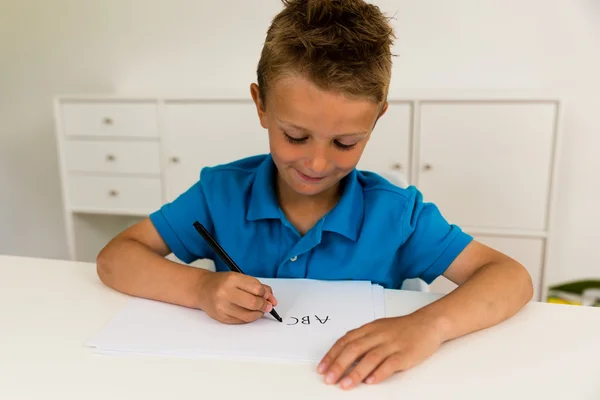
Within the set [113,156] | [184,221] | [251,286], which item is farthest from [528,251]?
[113,156]

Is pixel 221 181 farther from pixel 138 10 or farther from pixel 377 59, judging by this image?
pixel 138 10

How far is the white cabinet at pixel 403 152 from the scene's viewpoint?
1904 millimetres

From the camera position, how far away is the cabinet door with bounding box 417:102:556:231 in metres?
1.88

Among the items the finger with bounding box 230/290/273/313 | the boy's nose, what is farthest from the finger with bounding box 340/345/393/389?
the boy's nose

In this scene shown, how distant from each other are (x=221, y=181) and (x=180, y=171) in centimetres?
122

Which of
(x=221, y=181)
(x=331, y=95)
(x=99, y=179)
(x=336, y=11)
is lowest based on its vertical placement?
(x=99, y=179)

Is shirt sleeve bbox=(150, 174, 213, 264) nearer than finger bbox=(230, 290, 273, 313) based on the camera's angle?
No

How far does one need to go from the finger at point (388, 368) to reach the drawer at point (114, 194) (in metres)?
1.78

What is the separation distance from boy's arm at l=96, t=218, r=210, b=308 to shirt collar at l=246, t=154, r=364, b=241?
182 mm

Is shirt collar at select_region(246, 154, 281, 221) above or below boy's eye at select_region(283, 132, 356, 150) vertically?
below

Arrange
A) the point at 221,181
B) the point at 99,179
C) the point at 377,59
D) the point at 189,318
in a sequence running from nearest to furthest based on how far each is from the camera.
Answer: the point at 189,318, the point at 377,59, the point at 221,181, the point at 99,179

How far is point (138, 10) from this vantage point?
2.38 m

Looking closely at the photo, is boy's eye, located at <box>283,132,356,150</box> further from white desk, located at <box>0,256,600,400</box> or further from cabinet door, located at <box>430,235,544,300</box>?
cabinet door, located at <box>430,235,544,300</box>

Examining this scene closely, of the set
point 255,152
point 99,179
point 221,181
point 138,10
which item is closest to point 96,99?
point 99,179
